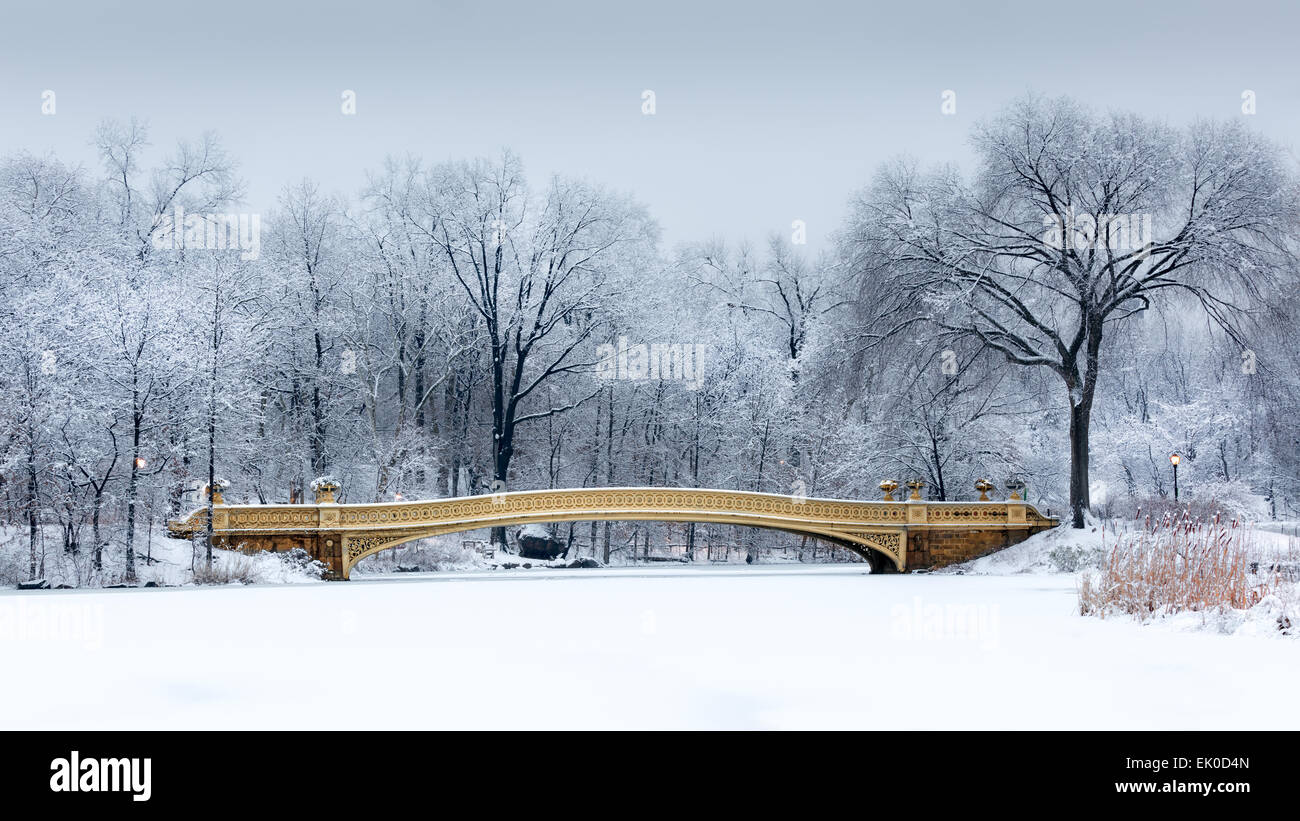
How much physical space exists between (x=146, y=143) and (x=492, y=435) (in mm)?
13391

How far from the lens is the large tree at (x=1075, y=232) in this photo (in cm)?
2539

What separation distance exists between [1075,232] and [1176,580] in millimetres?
15015

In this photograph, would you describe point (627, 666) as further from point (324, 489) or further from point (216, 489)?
point (216, 489)

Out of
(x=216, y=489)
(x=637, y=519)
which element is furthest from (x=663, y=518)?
(x=216, y=489)

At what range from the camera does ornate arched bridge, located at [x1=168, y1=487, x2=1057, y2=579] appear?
2584cm

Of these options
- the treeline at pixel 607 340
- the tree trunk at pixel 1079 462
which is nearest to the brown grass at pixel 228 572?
the treeline at pixel 607 340

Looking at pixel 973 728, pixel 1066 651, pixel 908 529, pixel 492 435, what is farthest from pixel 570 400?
pixel 973 728

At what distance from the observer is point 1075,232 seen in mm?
26297

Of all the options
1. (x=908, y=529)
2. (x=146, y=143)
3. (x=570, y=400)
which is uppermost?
(x=146, y=143)

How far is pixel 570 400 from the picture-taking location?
3962cm

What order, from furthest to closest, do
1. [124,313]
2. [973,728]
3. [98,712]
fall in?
[124,313] → [98,712] → [973,728]

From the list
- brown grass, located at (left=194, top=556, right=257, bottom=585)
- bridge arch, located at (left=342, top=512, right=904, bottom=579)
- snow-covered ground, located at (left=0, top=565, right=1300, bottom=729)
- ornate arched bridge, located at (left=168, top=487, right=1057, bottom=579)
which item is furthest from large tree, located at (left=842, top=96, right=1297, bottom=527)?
brown grass, located at (left=194, top=556, right=257, bottom=585)

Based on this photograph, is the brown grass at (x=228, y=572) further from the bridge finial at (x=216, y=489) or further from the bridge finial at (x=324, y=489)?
the bridge finial at (x=324, y=489)
